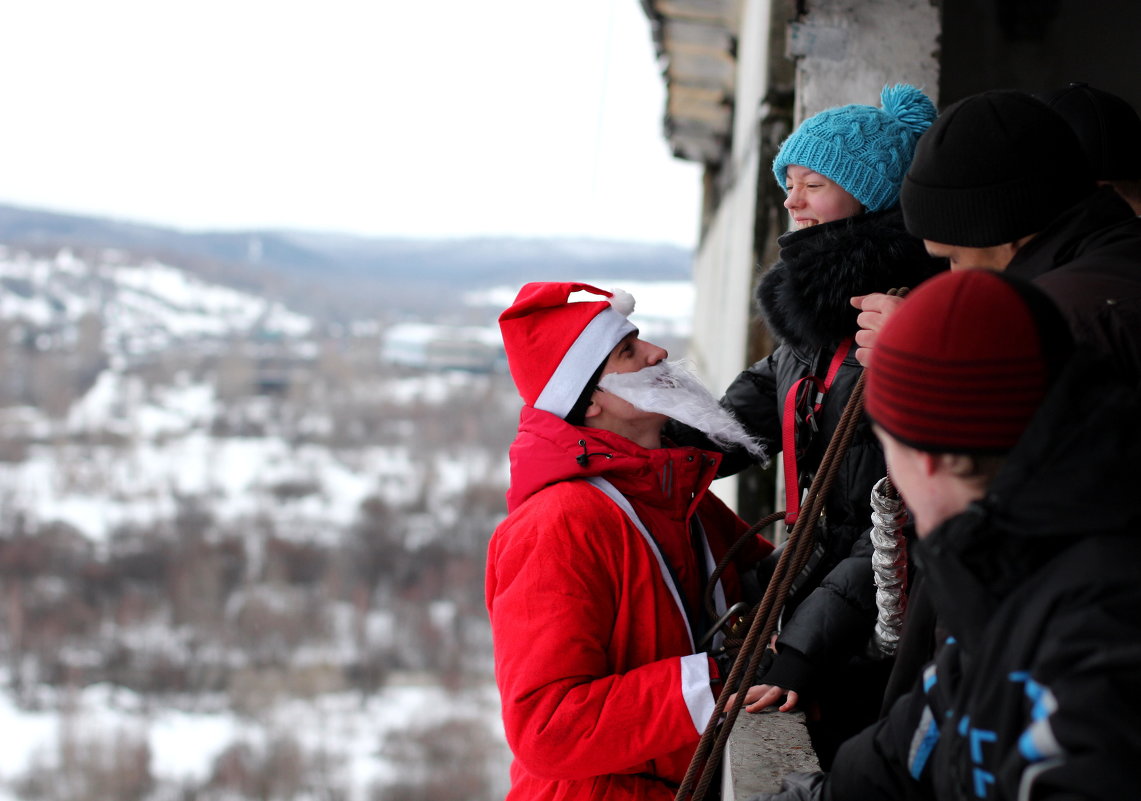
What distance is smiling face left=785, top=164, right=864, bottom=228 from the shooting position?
2.00 metres

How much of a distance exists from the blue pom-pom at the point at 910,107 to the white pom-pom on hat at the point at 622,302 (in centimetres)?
62

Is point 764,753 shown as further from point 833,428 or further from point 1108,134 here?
point 1108,134

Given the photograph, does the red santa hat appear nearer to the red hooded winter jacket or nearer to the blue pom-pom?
the red hooded winter jacket

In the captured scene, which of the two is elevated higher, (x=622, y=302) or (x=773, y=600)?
(x=622, y=302)

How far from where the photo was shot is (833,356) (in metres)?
1.99

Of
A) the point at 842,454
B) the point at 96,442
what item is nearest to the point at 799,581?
the point at 842,454

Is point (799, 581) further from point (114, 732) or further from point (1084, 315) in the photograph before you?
point (114, 732)

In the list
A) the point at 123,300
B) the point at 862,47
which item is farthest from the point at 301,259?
the point at 862,47

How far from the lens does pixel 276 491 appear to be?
201 ft

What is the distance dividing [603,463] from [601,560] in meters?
0.18

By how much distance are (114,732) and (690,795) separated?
4934 centimetres

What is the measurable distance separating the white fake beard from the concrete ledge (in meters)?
0.55

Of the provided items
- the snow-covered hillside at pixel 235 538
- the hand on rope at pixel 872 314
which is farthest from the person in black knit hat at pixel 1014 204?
the snow-covered hillside at pixel 235 538

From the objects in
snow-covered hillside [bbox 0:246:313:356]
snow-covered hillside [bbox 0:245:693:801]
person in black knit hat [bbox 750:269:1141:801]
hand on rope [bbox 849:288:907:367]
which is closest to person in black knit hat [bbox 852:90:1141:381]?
Answer: hand on rope [bbox 849:288:907:367]
